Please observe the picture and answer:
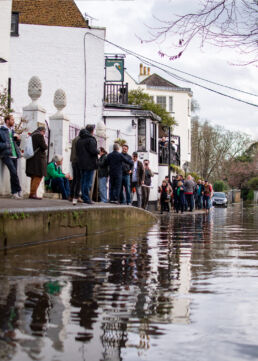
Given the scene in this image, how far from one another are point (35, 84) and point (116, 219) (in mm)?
4546

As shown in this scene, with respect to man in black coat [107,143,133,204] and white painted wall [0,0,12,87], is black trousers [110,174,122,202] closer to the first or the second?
man in black coat [107,143,133,204]

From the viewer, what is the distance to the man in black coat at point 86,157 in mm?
15430

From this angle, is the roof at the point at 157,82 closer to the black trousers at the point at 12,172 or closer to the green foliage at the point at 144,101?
the green foliage at the point at 144,101

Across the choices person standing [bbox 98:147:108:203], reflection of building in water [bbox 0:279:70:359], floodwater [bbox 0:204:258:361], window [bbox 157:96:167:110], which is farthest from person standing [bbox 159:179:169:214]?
window [bbox 157:96:167:110]

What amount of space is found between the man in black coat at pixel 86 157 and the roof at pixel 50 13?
22.7 meters

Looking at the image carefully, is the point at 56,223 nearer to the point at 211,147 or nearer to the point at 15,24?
the point at 15,24

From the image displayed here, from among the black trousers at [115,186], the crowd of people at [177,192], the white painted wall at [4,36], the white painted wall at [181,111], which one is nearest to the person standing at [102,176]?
the black trousers at [115,186]

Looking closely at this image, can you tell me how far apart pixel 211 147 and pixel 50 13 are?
60.4 meters

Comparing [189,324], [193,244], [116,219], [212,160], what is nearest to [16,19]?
[116,219]

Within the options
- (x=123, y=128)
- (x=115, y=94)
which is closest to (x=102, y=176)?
(x=123, y=128)

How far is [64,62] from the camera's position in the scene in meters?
36.9

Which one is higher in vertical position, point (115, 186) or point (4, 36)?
point (4, 36)

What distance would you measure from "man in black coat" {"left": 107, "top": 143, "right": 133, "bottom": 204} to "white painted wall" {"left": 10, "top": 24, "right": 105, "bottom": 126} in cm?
1769

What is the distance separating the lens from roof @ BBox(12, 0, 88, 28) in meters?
37.2
